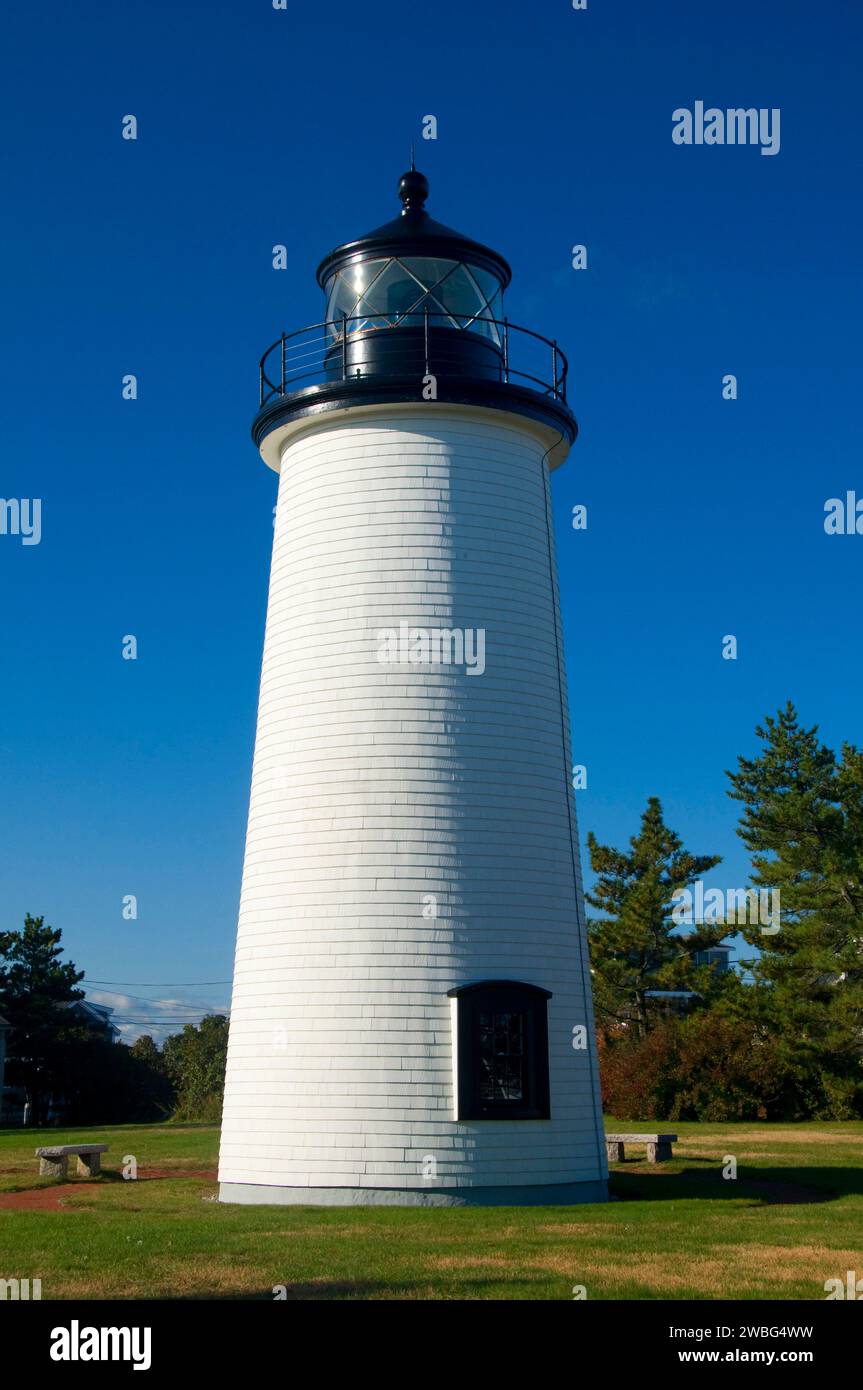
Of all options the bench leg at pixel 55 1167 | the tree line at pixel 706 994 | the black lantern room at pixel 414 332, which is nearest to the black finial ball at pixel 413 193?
the black lantern room at pixel 414 332

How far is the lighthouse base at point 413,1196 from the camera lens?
49.3 feet

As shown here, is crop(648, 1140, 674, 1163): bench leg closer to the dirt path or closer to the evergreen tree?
the dirt path

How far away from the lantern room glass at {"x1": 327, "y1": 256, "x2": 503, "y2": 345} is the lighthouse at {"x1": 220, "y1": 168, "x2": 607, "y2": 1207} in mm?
34

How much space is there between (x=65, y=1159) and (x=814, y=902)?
21.6m

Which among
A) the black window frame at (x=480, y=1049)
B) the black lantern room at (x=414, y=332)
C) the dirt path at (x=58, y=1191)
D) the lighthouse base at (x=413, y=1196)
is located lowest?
the dirt path at (x=58, y=1191)

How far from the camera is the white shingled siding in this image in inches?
605

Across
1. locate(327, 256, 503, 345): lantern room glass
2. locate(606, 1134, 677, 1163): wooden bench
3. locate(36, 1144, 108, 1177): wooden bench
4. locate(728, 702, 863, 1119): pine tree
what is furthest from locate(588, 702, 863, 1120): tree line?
locate(327, 256, 503, 345): lantern room glass

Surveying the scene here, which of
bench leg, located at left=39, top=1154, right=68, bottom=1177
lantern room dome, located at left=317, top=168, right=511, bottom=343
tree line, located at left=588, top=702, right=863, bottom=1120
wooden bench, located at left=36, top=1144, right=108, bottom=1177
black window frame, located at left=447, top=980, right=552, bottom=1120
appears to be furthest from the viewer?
tree line, located at left=588, top=702, right=863, bottom=1120

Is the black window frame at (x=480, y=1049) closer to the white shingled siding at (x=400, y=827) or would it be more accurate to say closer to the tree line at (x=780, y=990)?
the white shingled siding at (x=400, y=827)

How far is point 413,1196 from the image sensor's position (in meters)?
15.0

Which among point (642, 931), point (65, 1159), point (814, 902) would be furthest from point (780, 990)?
point (65, 1159)

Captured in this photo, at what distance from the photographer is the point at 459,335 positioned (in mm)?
17812

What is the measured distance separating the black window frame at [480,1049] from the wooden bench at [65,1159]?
7643 millimetres

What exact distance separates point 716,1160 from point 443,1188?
8.70 m
